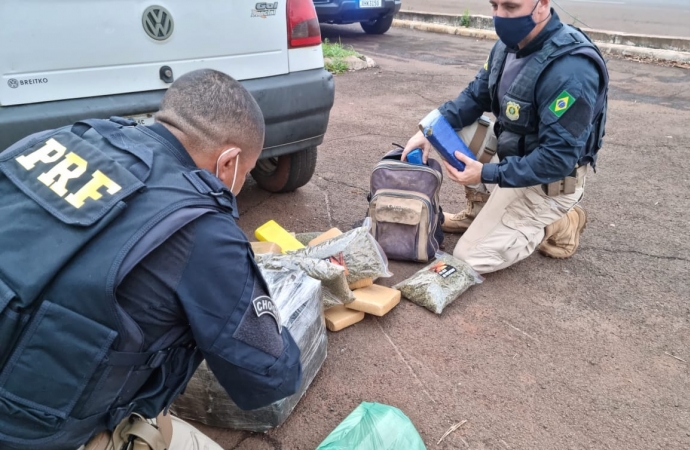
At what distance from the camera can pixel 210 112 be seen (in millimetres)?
1456

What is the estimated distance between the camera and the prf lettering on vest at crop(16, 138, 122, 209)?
1.18 meters

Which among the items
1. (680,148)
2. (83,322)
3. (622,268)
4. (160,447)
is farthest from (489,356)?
(680,148)

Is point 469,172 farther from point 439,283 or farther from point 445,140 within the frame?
point 439,283

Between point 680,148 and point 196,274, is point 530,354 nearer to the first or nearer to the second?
point 196,274

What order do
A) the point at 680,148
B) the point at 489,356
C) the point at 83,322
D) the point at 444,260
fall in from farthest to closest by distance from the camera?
the point at 680,148 < the point at 444,260 < the point at 489,356 < the point at 83,322

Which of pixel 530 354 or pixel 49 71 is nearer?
pixel 49 71

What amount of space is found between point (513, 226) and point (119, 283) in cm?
245

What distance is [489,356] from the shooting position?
8.27 feet

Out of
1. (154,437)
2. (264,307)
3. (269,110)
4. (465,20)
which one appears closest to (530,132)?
(269,110)

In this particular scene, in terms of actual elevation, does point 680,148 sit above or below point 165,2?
below

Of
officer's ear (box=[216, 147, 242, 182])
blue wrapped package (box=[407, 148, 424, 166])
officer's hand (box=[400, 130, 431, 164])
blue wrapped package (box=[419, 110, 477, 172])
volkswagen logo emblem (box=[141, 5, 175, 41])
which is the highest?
volkswagen logo emblem (box=[141, 5, 175, 41])

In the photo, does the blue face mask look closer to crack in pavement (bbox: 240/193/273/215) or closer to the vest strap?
crack in pavement (bbox: 240/193/273/215)

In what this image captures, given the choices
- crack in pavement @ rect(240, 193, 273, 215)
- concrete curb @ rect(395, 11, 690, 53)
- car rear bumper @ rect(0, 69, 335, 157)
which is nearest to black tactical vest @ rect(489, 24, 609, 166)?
car rear bumper @ rect(0, 69, 335, 157)

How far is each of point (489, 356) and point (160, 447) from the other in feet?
5.00
